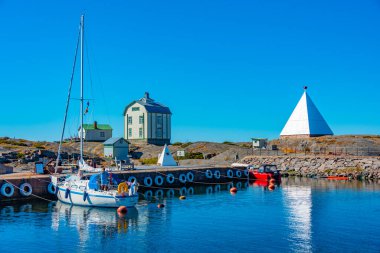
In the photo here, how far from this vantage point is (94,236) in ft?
84.7

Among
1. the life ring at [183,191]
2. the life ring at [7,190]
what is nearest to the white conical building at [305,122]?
the life ring at [183,191]

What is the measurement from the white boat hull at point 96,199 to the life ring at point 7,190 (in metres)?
4.45

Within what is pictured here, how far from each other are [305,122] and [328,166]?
24205 millimetres

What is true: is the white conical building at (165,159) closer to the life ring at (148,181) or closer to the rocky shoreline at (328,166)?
the life ring at (148,181)

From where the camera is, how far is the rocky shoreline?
60144mm

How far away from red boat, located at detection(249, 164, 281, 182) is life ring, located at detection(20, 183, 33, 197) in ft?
96.0

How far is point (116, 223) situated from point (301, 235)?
1124 cm

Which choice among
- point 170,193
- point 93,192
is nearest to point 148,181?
point 170,193

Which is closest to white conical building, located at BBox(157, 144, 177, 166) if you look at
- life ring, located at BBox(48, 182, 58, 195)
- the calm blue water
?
the calm blue water

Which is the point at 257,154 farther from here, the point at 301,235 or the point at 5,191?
the point at 301,235

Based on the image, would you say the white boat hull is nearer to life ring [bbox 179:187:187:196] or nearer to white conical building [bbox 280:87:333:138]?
life ring [bbox 179:187:187:196]

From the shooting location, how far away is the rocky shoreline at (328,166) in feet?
197

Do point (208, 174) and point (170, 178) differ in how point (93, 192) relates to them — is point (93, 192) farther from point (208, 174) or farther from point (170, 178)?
point (208, 174)

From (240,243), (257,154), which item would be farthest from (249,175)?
(240,243)
